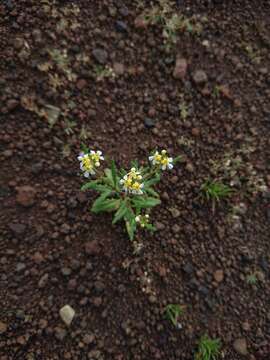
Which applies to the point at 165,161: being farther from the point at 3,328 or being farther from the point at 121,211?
the point at 3,328

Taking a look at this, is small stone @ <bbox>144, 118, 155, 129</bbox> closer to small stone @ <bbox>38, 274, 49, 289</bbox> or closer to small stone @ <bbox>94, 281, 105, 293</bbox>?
small stone @ <bbox>94, 281, 105, 293</bbox>

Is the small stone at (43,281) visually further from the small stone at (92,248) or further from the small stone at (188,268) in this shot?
the small stone at (188,268)

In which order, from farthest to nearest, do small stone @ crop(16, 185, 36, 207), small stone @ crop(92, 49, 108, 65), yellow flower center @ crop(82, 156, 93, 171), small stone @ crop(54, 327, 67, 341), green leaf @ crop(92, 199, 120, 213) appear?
small stone @ crop(92, 49, 108, 65), small stone @ crop(16, 185, 36, 207), green leaf @ crop(92, 199, 120, 213), small stone @ crop(54, 327, 67, 341), yellow flower center @ crop(82, 156, 93, 171)

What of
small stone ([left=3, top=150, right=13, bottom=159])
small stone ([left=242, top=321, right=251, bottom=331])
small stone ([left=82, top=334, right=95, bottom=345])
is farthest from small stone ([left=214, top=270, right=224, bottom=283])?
small stone ([left=3, top=150, right=13, bottom=159])

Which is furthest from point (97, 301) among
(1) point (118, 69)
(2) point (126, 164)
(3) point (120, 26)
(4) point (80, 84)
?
(3) point (120, 26)

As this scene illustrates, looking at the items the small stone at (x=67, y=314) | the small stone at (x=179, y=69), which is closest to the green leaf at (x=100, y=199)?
the small stone at (x=67, y=314)

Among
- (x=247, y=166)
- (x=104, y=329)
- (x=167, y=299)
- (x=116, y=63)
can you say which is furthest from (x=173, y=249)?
(x=116, y=63)
